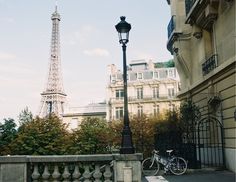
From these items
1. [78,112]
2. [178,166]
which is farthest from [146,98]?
[178,166]

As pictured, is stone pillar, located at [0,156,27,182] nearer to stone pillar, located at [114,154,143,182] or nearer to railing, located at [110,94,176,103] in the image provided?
stone pillar, located at [114,154,143,182]

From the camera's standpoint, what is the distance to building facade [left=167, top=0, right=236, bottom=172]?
579 inches

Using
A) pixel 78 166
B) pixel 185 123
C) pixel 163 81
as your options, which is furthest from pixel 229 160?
pixel 163 81

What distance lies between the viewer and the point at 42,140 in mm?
17562

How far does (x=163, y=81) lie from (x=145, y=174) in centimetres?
5405

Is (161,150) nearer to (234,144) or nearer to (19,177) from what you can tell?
(234,144)

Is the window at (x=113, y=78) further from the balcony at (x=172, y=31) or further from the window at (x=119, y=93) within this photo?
the balcony at (x=172, y=31)

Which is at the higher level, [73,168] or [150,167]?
[73,168]

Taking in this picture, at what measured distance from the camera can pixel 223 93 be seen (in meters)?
15.6

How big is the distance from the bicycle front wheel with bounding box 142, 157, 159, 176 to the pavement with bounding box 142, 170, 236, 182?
281 millimetres

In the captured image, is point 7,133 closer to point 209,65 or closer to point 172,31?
point 172,31

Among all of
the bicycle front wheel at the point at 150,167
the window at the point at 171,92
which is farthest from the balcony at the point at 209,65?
the window at the point at 171,92

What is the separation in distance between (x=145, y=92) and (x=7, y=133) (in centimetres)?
4815

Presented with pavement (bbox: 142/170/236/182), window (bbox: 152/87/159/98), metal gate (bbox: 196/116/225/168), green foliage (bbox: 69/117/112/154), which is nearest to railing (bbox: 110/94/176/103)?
window (bbox: 152/87/159/98)
